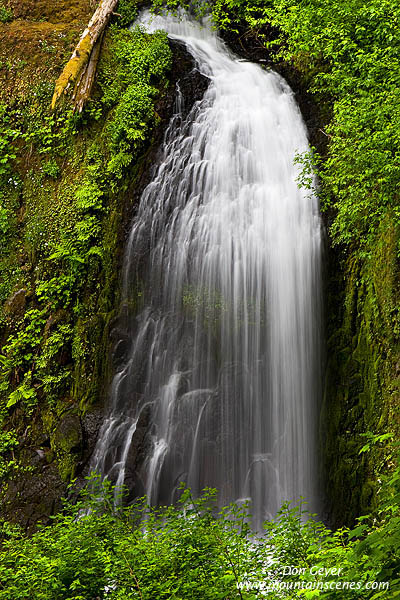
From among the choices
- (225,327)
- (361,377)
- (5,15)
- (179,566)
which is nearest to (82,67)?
(5,15)

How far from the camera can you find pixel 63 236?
9.80m

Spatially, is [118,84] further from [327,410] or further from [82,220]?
[327,410]

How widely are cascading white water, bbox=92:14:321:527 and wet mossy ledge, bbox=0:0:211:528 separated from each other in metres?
0.50

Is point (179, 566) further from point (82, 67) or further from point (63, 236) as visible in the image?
point (82, 67)

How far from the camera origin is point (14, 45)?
39.9ft

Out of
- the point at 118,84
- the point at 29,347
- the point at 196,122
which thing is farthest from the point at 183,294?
the point at 118,84

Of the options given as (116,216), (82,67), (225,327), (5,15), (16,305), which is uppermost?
(5,15)

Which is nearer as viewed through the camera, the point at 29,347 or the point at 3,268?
the point at 29,347

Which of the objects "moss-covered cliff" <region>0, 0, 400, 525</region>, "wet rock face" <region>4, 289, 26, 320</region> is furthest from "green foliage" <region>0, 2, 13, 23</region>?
"wet rock face" <region>4, 289, 26, 320</region>

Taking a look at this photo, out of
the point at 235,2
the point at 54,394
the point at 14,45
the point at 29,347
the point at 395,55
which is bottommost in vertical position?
the point at 54,394

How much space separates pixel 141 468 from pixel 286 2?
25.2ft

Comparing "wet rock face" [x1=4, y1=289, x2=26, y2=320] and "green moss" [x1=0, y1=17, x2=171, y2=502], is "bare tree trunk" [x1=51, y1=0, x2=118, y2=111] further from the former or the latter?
"wet rock face" [x1=4, y1=289, x2=26, y2=320]

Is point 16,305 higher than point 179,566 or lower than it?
higher

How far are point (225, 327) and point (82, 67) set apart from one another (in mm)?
6308
